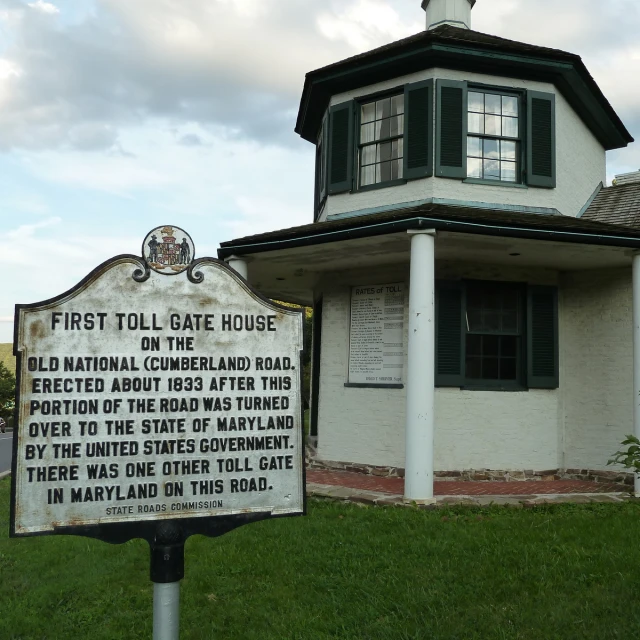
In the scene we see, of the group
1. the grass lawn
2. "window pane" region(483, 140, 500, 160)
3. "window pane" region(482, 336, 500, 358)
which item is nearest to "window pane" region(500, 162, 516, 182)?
"window pane" region(483, 140, 500, 160)

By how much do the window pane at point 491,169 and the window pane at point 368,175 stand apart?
1.74 m

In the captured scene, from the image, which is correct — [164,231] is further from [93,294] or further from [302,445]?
[302,445]

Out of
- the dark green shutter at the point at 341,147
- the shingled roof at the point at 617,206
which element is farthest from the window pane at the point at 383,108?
the shingled roof at the point at 617,206

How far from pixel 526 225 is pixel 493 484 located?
12.5 feet

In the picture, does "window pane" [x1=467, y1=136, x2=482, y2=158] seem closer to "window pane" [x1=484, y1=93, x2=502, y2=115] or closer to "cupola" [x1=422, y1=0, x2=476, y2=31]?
"window pane" [x1=484, y1=93, x2=502, y2=115]

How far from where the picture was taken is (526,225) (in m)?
8.59

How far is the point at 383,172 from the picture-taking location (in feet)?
35.9

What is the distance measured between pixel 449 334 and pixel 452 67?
4.07 metres

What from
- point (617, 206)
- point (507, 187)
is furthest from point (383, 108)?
point (617, 206)

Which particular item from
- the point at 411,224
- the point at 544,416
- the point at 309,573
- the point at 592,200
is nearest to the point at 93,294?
the point at 309,573

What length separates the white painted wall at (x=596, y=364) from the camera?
10305mm

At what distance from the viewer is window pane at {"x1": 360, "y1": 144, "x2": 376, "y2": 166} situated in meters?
11.1

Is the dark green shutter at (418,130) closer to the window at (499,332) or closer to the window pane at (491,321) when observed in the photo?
the window at (499,332)

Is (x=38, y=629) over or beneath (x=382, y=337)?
beneath
